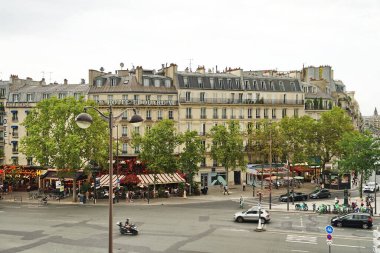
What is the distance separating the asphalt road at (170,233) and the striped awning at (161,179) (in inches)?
331

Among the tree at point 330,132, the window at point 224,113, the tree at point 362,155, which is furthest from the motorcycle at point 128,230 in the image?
the tree at point 330,132

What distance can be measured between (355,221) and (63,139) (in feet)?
91.7

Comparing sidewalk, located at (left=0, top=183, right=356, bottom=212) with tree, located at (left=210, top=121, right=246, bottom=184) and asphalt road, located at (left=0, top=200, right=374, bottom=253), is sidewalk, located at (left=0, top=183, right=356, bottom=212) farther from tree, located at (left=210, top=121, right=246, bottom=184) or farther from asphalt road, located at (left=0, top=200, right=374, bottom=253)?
asphalt road, located at (left=0, top=200, right=374, bottom=253)

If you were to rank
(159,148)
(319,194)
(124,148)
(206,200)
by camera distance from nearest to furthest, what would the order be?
(206,200) < (319,194) < (159,148) < (124,148)

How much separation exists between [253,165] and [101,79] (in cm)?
2305

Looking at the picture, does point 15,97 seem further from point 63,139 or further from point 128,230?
point 128,230

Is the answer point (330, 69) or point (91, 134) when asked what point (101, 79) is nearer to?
point (91, 134)

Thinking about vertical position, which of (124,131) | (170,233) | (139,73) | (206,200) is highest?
(139,73)

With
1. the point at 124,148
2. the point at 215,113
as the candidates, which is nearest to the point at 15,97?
the point at 124,148

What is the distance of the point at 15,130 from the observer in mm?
61625

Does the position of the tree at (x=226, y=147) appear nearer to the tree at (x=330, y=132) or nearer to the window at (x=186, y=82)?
the window at (x=186, y=82)

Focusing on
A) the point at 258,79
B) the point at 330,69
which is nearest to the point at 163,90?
the point at 258,79

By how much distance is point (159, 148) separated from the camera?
5106 centimetres

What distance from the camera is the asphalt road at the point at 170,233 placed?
2705cm
